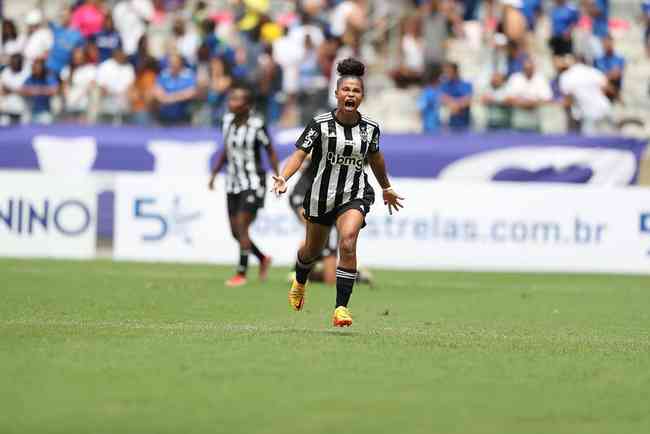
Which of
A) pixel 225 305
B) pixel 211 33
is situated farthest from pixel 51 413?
pixel 211 33

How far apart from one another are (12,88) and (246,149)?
9068 mm

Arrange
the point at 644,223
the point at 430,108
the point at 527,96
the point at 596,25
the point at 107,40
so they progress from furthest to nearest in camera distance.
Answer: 1. the point at 107,40
2. the point at 596,25
3. the point at 430,108
4. the point at 527,96
5. the point at 644,223

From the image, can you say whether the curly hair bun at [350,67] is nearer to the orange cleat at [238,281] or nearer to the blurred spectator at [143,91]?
the orange cleat at [238,281]

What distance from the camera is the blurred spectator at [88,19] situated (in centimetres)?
2612

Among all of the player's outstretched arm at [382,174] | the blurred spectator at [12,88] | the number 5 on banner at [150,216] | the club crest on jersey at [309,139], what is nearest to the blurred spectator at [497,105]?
the number 5 on banner at [150,216]

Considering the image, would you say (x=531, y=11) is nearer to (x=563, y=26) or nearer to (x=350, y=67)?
(x=563, y=26)

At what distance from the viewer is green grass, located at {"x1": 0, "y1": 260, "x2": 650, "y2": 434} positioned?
6.82 metres

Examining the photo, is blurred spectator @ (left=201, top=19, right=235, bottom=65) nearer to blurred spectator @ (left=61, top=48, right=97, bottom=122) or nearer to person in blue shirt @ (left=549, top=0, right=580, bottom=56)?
blurred spectator @ (left=61, top=48, right=97, bottom=122)

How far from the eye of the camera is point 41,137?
73.5 ft

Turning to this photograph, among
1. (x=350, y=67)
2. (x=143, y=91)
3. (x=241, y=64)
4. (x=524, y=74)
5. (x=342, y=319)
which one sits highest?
(x=241, y=64)

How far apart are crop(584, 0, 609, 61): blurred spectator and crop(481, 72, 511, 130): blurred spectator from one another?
1978mm

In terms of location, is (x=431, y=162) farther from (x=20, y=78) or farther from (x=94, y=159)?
(x=20, y=78)

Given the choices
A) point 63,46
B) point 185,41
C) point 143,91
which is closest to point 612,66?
point 185,41

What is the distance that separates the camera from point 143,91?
24.6m
